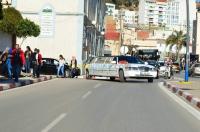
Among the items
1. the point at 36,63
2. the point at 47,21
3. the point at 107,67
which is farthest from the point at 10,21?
the point at 47,21

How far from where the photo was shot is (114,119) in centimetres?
1277

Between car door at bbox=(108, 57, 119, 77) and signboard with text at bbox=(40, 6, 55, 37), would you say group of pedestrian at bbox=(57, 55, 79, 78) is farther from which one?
signboard with text at bbox=(40, 6, 55, 37)

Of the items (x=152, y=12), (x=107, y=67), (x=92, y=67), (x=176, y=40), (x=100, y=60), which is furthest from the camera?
(x=152, y=12)

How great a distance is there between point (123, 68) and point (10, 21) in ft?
27.0

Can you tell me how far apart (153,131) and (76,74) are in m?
29.2

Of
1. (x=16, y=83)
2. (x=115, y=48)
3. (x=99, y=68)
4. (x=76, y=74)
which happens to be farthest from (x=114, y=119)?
(x=115, y=48)

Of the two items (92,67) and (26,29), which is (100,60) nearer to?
(92,67)

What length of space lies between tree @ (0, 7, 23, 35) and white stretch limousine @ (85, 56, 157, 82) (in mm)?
5926

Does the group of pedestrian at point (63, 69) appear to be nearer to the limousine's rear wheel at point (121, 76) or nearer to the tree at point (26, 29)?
the tree at point (26, 29)

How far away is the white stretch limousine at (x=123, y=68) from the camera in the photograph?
34.0 m

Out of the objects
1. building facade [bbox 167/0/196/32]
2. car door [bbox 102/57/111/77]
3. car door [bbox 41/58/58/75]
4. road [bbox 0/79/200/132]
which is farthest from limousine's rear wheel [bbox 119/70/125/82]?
building facade [bbox 167/0/196/32]

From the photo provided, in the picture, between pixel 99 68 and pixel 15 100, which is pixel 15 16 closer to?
pixel 99 68

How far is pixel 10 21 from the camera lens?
118 ft

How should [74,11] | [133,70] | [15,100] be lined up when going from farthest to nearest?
[74,11] < [133,70] < [15,100]
